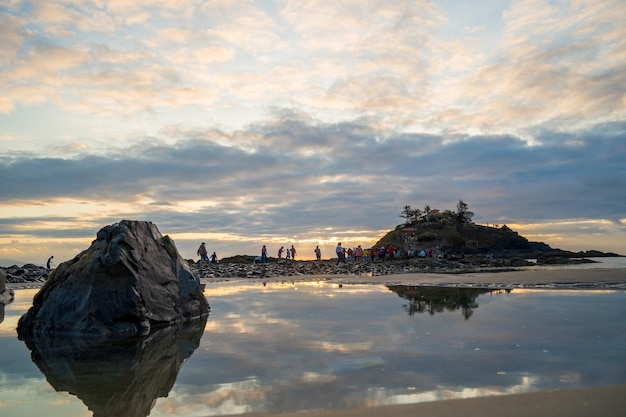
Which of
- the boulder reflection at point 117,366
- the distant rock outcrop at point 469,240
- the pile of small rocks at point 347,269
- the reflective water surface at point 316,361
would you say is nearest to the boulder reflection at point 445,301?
the reflective water surface at point 316,361

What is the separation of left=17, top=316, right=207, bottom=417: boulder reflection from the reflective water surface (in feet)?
0.08

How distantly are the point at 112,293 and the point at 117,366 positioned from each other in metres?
3.94

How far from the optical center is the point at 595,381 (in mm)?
5613

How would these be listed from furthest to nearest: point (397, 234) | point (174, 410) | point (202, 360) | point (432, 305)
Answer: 1. point (397, 234)
2. point (432, 305)
3. point (202, 360)
4. point (174, 410)

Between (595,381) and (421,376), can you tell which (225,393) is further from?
(595,381)

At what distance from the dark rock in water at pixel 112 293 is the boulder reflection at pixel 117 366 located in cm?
52

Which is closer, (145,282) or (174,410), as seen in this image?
(174,410)

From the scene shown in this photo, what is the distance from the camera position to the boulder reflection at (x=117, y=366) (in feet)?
18.3

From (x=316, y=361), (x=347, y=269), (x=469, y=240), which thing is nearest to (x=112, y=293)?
(x=316, y=361)

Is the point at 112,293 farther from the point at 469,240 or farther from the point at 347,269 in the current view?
the point at 469,240

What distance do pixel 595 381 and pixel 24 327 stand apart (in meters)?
11.8

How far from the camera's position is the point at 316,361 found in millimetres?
7160

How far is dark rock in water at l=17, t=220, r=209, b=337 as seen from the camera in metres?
10.7

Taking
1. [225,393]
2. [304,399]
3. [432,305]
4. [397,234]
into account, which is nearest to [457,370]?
[304,399]
